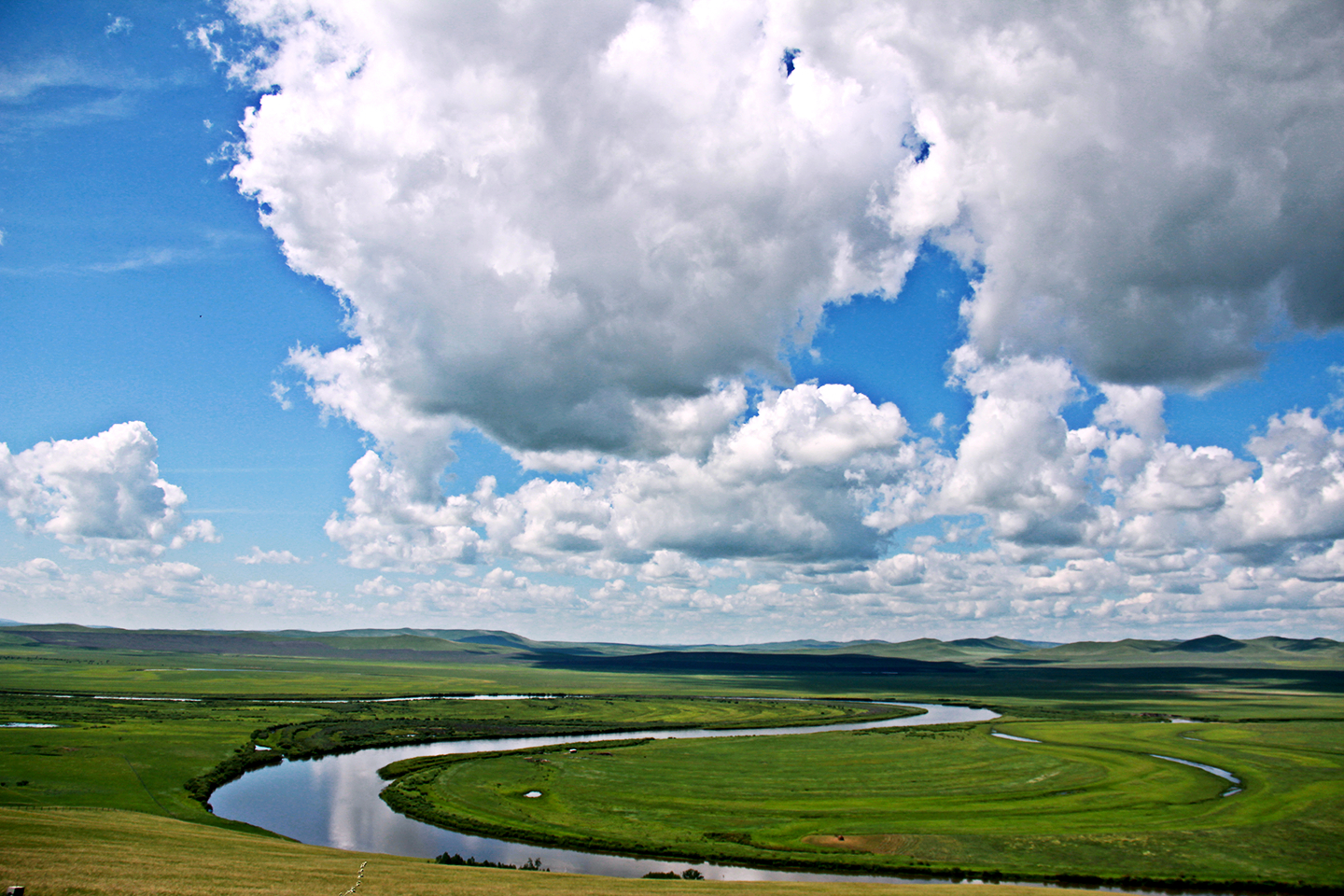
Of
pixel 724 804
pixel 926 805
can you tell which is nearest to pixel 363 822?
pixel 724 804

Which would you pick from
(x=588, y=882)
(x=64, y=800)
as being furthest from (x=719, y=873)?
(x=64, y=800)

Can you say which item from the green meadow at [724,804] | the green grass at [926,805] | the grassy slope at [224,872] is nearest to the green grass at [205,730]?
the green meadow at [724,804]

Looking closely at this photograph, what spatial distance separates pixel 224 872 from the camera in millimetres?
35125

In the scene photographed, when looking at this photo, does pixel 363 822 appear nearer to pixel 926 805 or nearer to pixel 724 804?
pixel 724 804

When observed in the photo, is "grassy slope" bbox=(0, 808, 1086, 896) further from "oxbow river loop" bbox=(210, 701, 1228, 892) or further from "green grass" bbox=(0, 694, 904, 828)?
"green grass" bbox=(0, 694, 904, 828)

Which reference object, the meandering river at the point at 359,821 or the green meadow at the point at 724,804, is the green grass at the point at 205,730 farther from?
the meandering river at the point at 359,821

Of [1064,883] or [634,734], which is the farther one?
[634,734]

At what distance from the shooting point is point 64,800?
214 ft

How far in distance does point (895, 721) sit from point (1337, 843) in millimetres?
107585

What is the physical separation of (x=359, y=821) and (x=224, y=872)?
3569 cm

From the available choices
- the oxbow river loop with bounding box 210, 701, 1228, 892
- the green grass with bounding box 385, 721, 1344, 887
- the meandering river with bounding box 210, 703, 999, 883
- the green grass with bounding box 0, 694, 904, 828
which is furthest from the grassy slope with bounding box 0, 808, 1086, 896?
the green grass with bounding box 0, 694, 904, 828

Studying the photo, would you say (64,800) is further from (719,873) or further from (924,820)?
(924,820)

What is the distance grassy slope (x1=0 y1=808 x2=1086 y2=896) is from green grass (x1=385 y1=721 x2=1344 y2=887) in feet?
45.9

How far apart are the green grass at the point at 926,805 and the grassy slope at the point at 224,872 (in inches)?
550
